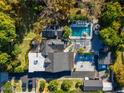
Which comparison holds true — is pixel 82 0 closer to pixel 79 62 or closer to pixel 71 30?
pixel 71 30

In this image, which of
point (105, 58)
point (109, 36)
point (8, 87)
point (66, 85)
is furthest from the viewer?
point (8, 87)

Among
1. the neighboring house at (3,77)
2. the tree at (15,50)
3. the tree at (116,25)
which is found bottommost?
the neighboring house at (3,77)

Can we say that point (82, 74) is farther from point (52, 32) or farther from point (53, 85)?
point (52, 32)

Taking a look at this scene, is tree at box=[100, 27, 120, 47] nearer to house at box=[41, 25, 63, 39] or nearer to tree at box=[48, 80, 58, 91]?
house at box=[41, 25, 63, 39]

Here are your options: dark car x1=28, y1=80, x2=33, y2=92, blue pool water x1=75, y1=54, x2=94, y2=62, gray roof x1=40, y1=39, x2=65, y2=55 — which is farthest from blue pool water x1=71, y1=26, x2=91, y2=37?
dark car x1=28, y1=80, x2=33, y2=92

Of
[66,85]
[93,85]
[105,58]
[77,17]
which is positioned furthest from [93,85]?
[77,17]

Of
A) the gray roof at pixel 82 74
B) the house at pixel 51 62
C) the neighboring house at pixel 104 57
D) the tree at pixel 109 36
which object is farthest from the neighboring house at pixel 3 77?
the tree at pixel 109 36

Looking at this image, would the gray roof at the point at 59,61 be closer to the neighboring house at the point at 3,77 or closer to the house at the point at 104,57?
the house at the point at 104,57
